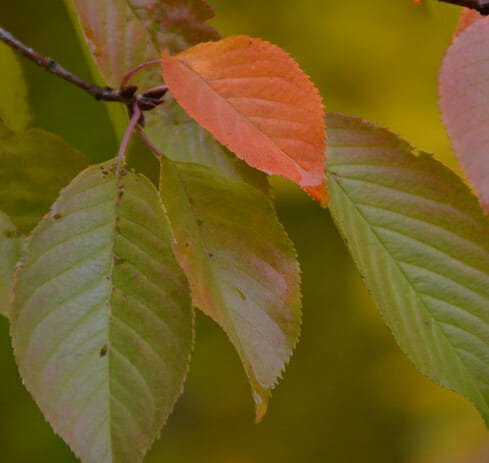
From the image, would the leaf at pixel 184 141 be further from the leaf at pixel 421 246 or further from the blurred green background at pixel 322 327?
the blurred green background at pixel 322 327

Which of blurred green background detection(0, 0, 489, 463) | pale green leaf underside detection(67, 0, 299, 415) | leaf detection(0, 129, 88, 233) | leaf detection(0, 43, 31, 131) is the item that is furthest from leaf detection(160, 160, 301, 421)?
blurred green background detection(0, 0, 489, 463)

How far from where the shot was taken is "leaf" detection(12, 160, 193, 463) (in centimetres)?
29

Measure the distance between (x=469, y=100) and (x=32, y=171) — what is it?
12.0 inches

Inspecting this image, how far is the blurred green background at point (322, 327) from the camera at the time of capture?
0.80 meters

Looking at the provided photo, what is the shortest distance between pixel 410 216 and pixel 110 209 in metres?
0.19

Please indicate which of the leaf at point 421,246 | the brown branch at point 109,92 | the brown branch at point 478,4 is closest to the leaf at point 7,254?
the brown branch at point 109,92

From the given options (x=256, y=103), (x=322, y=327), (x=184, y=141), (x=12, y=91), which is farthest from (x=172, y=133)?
(x=322, y=327)

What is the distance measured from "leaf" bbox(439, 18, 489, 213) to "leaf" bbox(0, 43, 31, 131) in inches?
15.4

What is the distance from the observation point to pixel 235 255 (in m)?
0.34

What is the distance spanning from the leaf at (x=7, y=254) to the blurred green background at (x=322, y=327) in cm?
37

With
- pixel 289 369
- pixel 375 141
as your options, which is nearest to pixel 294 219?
pixel 289 369

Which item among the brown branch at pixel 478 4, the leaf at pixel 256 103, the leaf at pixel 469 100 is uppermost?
the brown branch at pixel 478 4

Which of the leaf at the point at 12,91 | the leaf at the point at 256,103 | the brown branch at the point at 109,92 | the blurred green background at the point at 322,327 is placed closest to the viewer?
the leaf at the point at 256,103

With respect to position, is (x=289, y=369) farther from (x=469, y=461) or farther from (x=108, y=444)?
(x=108, y=444)
